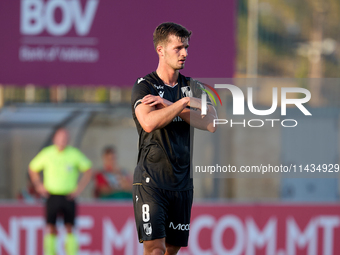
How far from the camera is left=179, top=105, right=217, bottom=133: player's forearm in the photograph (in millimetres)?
3688

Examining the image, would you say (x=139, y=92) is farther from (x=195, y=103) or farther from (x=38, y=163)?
(x=38, y=163)

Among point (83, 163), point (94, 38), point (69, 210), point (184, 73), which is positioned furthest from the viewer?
point (83, 163)

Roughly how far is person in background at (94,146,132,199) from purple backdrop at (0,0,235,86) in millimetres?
1494

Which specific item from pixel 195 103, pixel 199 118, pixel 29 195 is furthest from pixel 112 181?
pixel 195 103

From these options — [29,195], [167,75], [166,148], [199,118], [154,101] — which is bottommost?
[29,195]

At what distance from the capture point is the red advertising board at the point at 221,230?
768 centimetres

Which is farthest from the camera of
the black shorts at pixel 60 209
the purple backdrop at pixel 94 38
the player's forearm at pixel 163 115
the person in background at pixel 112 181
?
the person in background at pixel 112 181

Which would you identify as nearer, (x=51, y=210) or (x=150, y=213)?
(x=150, y=213)

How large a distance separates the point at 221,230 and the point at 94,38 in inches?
132

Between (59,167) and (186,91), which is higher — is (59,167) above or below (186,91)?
below

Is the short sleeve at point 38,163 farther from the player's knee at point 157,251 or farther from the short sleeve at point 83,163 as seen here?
the player's knee at point 157,251

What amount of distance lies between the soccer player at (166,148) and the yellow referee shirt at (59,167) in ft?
13.5

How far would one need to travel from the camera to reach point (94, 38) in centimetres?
755

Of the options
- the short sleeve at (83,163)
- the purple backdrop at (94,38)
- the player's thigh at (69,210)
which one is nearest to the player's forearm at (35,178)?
the player's thigh at (69,210)
